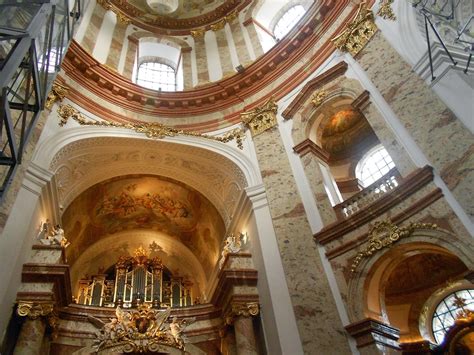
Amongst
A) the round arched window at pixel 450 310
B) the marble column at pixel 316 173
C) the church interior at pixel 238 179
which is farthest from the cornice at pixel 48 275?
the round arched window at pixel 450 310

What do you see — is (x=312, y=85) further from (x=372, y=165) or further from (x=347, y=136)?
(x=372, y=165)

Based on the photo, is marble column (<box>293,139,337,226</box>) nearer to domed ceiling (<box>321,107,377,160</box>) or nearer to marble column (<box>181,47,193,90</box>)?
domed ceiling (<box>321,107,377,160</box>)

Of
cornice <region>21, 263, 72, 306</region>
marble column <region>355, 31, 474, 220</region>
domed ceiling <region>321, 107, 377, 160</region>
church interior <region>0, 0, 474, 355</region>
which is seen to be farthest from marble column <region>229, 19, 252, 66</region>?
cornice <region>21, 263, 72, 306</region>

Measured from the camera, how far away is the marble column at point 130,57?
13680 millimetres

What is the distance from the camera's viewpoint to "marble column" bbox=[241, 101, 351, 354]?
24.3 ft

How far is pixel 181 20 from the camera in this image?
55.1 ft

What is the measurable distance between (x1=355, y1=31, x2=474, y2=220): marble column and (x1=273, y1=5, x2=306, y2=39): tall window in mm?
5736

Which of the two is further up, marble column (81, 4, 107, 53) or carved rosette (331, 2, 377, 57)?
marble column (81, 4, 107, 53)

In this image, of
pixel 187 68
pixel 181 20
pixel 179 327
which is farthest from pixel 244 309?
pixel 181 20

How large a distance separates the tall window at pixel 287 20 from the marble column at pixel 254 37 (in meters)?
0.80

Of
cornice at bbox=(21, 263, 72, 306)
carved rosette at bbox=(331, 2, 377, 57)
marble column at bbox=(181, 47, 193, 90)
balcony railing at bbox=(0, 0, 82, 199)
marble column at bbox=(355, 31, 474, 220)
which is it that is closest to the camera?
balcony railing at bbox=(0, 0, 82, 199)

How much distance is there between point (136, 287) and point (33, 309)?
4820 mm

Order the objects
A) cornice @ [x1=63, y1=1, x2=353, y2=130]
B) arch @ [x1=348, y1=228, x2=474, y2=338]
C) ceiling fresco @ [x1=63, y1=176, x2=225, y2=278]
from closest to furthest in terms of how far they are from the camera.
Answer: arch @ [x1=348, y1=228, x2=474, y2=338] < cornice @ [x1=63, y1=1, x2=353, y2=130] < ceiling fresco @ [x1=63, y1=176, x2=225, y2=278]

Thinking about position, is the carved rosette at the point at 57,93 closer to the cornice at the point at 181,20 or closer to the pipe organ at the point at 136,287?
the pipe organ at the point at 136,287
